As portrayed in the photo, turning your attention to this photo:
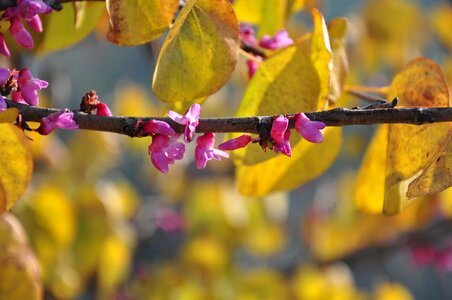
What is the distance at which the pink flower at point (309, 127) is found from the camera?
408 millimetres

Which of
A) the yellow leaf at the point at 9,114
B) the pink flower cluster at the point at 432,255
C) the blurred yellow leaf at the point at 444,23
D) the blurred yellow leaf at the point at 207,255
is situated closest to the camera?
the yellow leaf at the point at 9,114

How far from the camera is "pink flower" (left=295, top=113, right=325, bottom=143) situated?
1.34ft

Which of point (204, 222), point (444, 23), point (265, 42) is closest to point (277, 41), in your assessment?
point (265, 42)

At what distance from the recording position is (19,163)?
0.44 meters

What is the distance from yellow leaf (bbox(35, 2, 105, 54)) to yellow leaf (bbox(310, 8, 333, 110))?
6.9 inches

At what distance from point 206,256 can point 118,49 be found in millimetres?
1621

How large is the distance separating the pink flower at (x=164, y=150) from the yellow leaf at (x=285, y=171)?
0.48 feet

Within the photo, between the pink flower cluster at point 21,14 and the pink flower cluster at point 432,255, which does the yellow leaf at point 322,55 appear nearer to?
the pink flower cluster at point 21,14

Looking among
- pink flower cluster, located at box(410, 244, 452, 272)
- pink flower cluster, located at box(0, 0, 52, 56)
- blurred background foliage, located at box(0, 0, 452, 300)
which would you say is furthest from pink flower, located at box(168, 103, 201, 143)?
pink flower cluster, located at box(410, 244, 452, 272)

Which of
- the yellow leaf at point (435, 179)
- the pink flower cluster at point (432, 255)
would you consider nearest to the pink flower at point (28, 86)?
the yellow leaf at point (435, 179)

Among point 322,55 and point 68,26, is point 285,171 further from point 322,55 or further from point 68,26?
point 68,26

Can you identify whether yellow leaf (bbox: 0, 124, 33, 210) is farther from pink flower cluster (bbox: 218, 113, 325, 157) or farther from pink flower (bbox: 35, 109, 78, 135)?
pink flower cluster (bbox: 218, 113, 325, 157)

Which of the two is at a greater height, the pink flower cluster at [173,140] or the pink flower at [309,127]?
the pink flower at [309,127]

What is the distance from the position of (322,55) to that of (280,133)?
4.9 inches
